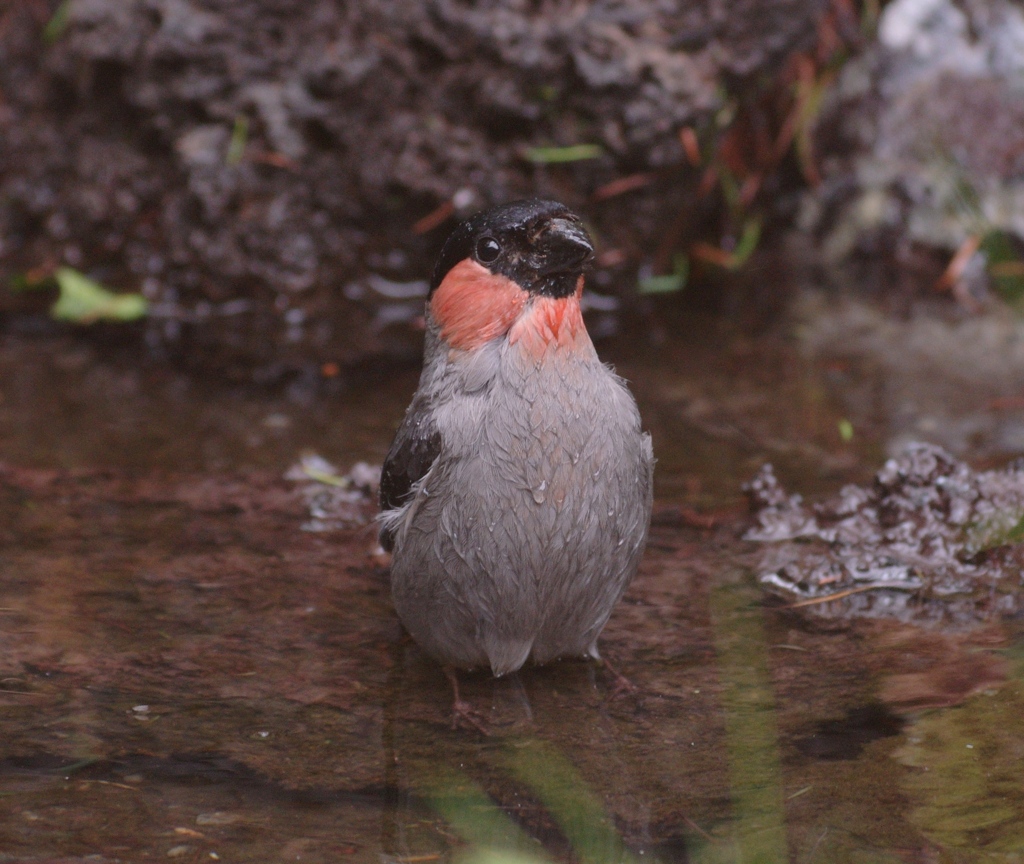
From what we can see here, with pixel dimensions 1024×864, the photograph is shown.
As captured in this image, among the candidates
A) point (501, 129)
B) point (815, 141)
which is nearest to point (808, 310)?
point (815, 141)

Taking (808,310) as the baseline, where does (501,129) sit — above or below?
above

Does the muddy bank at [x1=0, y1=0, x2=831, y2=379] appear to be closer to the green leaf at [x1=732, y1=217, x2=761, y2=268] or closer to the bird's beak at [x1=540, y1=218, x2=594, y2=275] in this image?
the green leaf at [x1=732, y1=217, x2=761, y2=268]

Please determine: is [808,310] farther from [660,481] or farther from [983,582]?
[983,582]

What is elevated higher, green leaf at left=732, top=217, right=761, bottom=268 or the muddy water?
green leaf at left=732, top=217, right=761, bottom=268

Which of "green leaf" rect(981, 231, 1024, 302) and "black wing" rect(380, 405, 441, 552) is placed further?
"green leaf" rect(981, 231, 1024, 302)

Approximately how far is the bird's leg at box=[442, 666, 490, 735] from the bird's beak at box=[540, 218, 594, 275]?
1233 mm

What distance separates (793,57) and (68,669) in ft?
16.9

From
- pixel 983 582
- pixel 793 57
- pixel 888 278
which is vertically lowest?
pixel 983 582

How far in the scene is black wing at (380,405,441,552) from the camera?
11.3 ft

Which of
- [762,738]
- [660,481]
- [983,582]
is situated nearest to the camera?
[762,738]

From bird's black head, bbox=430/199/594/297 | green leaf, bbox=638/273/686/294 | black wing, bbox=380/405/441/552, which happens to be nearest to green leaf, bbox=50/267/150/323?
green leaf, bbox=638/273/686/294

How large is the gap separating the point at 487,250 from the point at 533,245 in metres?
0.14

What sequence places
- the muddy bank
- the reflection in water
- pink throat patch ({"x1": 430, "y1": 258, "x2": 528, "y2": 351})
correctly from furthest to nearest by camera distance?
the muddy bank < pink throat patch ({"x1": 430, "y1": 258, "x2": 528, "y2": 351}) < the reflection in water

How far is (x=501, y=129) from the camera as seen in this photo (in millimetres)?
6418
